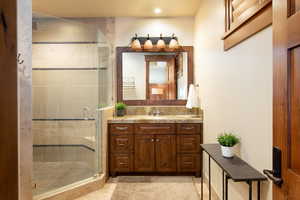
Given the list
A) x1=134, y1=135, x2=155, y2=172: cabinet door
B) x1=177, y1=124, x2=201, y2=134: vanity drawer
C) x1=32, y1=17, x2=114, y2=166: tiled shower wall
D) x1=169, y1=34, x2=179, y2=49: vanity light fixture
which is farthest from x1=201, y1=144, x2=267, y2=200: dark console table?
x1=169, y1=34, x2=179, y2=49: vanity light fixture

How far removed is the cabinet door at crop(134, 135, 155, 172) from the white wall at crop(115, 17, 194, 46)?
1693 millimetres

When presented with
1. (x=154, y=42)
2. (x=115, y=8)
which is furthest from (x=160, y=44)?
(x=115, y=8)

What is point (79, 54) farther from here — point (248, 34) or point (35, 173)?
point (248, 34)

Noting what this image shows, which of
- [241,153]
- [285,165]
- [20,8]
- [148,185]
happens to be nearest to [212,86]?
[241,153]

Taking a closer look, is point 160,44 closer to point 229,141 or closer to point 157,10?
point 157,10

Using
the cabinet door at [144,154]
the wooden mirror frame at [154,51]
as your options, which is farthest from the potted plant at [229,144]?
the wooden mirror frame at [154,51]

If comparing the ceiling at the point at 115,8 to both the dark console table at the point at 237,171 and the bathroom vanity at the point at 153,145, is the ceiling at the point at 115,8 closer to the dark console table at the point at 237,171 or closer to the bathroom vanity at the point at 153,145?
the bathroom vanity at the point at 153,145

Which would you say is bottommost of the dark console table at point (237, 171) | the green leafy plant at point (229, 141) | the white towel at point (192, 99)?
the dark console table at point (237, 171)

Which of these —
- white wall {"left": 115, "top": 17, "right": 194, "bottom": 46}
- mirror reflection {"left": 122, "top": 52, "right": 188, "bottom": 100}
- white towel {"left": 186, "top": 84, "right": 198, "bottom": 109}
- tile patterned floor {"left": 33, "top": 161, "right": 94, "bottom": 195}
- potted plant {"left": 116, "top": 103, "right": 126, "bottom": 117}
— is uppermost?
white wall {"left": 115, "top": 17, "right": 194, "bottom": 46}

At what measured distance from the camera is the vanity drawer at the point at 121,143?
3277mm

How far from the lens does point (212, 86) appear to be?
2.65 meters

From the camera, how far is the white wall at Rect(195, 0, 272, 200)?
141cm

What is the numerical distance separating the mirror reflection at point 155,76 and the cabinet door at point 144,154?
845 mm

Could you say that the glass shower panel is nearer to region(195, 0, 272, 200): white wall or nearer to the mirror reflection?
the mirror reflection
